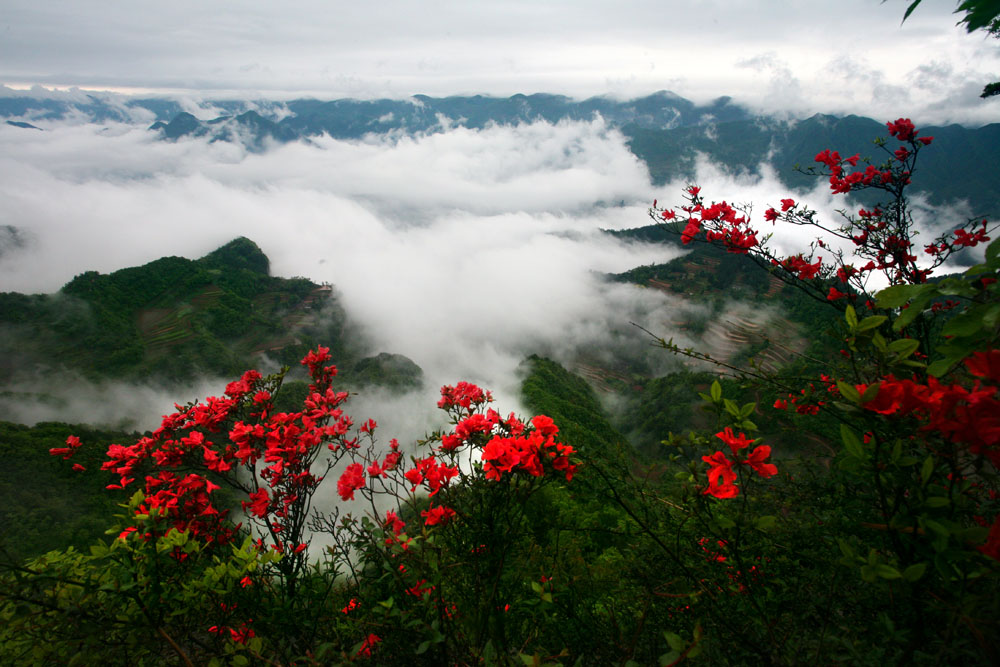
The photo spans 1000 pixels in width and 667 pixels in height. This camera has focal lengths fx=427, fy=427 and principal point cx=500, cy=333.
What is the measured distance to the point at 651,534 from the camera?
6.44ft

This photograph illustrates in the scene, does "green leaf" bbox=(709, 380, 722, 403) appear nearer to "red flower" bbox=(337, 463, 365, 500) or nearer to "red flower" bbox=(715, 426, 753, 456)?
"red flower" bbox=(715, 426, 753, 456)

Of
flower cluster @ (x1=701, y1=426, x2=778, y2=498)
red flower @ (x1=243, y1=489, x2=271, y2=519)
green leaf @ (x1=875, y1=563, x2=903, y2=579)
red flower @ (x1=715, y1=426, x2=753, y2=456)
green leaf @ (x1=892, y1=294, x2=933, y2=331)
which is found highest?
green leaf @ (x1=892, y1=294, x2=933, y2=331)

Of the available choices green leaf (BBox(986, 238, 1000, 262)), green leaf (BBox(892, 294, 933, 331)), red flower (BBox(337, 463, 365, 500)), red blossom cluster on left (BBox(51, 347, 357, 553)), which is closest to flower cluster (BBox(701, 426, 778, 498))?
green leaf (BBox(892, 294, 933, 331))

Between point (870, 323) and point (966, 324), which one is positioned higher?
point (966, 324)

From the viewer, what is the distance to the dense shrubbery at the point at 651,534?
1.29 meters

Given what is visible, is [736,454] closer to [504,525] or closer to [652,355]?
[504,525]

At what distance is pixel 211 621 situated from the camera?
9.27 feet

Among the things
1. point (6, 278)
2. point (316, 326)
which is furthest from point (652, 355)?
point (6, 278)

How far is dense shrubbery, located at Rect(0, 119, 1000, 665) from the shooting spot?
1285mm

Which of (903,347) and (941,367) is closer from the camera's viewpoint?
(941,367)

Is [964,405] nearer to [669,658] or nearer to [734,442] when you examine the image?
[734,442]

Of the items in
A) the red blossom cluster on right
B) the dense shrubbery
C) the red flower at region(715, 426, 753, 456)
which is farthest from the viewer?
the red flower at region(715, 426, 753, 456)

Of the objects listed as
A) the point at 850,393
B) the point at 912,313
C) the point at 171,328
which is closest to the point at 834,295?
the point at 912,313

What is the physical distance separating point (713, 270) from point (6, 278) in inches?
10003
